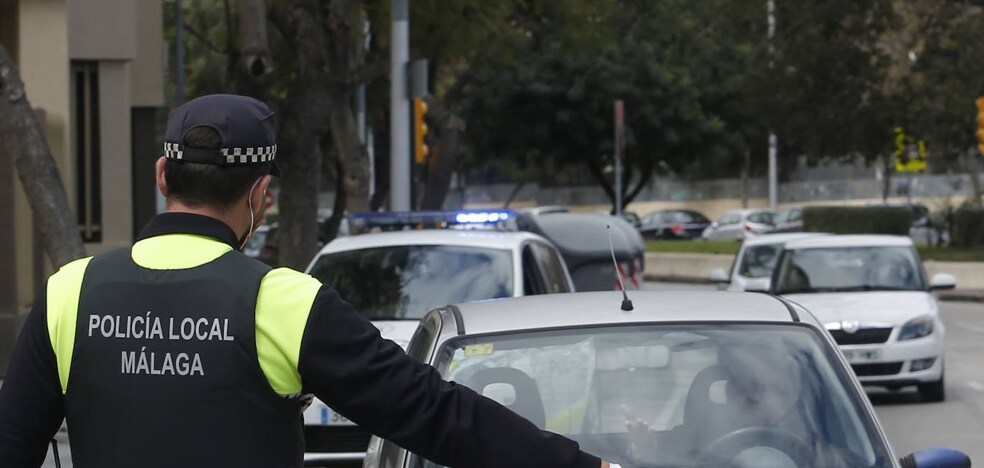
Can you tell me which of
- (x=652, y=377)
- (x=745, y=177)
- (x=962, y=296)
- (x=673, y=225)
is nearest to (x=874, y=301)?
(x=652, y=377)

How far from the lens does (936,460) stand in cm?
461

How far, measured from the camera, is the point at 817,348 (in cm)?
489

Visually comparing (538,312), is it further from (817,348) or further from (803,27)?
(803,27)

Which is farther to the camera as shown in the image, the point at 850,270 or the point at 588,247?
the point at 588,247

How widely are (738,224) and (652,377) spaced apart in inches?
2110

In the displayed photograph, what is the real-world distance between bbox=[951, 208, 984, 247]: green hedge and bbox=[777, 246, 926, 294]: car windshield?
908 inches

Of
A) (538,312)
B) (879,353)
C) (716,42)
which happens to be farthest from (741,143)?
(538,312)

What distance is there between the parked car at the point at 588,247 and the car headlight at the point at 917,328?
6553mm

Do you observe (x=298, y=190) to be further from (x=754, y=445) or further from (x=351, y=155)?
(x=754, y=445)

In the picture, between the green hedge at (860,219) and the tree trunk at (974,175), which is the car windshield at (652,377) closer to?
the green hedge at (860,219)

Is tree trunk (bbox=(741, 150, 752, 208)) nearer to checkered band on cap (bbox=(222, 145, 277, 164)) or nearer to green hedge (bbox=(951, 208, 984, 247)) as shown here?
green hedge (bbox=(951, 208, 984, 247))

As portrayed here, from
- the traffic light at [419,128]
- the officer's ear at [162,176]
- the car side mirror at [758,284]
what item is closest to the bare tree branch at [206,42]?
the traffic light at [419,128]

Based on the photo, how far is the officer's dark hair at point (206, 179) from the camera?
285cm

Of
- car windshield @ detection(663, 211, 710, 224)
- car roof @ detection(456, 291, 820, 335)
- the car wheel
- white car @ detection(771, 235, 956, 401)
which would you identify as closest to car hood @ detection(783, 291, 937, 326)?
white car @ detection(771, 235, 956, 401)
